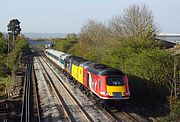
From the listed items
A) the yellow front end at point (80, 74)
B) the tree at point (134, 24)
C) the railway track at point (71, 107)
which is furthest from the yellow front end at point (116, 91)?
the tree at point (134, 24)

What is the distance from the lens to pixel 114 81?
19.8 m

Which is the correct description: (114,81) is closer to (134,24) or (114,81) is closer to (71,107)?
(71,107)

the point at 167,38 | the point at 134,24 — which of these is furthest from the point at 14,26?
the point at 134,24

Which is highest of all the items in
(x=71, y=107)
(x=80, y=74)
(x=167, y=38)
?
(x=167, y=38)

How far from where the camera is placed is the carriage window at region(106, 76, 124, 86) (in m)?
19.7

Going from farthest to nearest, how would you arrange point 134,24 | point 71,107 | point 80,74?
point 134,24 → point 80,74 → point 71,107

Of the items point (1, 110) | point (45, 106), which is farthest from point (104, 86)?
point (1, 110)

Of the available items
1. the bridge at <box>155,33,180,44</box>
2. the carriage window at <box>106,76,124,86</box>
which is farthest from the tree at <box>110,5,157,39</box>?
the carriage window at <box>106,76,124,86</box>

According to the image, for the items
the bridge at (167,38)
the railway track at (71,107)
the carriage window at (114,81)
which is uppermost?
the bridge at (167,38)

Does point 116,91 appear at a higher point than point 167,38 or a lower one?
lower

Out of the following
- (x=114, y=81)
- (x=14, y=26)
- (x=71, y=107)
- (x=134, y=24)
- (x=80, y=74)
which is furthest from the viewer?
(x=14, y=26)

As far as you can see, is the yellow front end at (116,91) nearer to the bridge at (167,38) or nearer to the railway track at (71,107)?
the railway track at (71,107)

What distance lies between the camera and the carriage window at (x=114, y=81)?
19703mm

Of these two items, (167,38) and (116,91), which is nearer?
(116,91)
